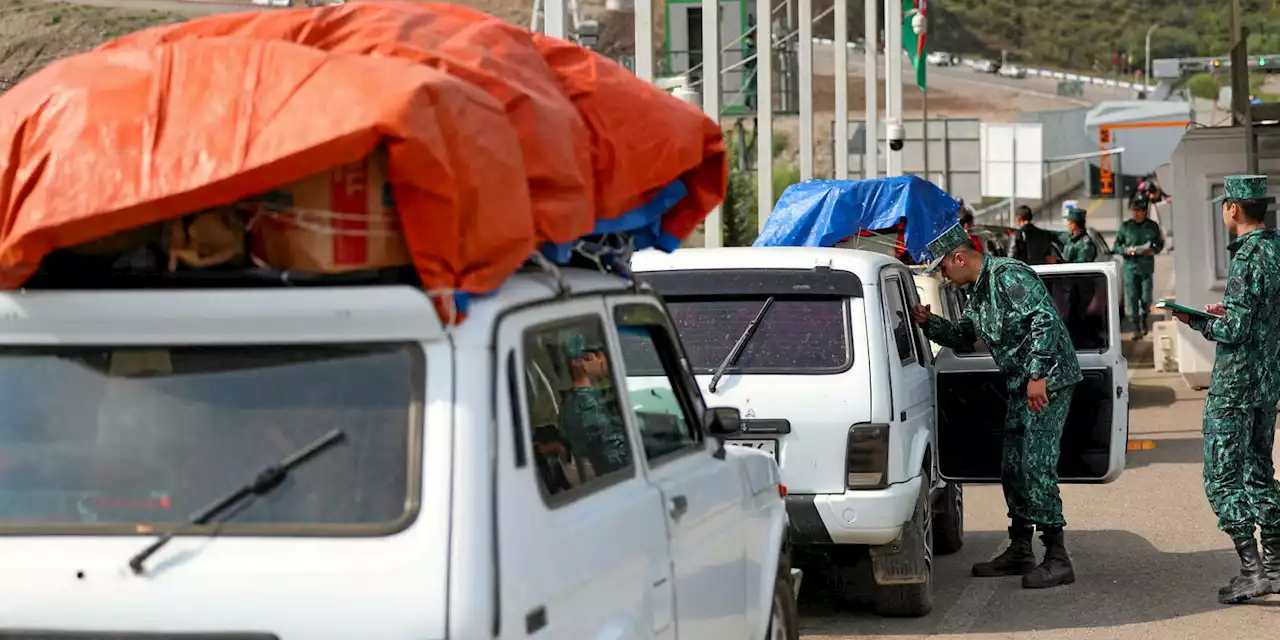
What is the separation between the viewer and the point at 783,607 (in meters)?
6.44

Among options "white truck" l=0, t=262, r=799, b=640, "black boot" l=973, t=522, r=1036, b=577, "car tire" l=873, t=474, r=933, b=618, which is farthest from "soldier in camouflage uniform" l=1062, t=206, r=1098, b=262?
"white truck" l=0, t=262, r=799, b=640

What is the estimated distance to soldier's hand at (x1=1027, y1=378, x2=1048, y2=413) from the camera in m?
9.12

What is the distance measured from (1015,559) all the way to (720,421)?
4437 millimetres

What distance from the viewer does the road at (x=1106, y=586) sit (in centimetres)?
859

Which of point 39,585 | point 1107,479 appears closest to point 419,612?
point 39,585

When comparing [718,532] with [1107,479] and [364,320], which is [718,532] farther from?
[1107,479]

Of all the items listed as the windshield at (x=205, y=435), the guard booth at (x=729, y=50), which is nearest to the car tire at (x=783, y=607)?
the windshield at (x=205, y=435)

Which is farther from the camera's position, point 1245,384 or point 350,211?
point 1245,384

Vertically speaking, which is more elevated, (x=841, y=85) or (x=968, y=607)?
(x=841, y=85)

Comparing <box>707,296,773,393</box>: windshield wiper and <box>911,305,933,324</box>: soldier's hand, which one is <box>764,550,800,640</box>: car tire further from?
<box>911,305,933,324</box>: soldier's hand

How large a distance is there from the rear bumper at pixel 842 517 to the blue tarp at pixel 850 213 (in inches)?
264

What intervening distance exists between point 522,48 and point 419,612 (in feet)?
5.86

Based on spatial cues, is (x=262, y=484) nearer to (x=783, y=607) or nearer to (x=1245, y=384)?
(x=783, y=607)

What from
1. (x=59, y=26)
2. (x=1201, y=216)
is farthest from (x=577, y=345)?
(x=59, y=26)
